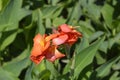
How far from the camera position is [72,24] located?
2.19 m

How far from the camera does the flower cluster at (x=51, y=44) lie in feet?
4.46

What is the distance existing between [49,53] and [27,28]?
2.99 feet

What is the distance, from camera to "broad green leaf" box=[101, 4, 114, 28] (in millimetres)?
2460

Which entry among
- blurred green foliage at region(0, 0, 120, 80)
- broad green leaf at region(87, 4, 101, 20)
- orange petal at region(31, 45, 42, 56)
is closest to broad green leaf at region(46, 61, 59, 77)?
blurred green foliage at region(0, 0, 120, 80)

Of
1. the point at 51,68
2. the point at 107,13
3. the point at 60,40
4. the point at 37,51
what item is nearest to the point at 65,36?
the point at 60,40

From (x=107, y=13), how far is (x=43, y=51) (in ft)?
3.88

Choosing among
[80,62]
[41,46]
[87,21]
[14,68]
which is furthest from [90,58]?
[87,21]

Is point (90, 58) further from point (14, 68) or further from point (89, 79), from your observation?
point (14, 68)

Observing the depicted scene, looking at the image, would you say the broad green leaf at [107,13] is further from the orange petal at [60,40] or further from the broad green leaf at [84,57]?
the orange petal at [60,40]

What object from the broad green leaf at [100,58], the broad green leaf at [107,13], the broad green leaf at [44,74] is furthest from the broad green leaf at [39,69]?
the broad green leaf at [107,13]

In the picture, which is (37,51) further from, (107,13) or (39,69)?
(107,13)

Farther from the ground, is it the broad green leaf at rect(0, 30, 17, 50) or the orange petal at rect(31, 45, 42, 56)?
the orange petal at rect(31, 45, 42, 56)

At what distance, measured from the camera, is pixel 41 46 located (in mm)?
1382

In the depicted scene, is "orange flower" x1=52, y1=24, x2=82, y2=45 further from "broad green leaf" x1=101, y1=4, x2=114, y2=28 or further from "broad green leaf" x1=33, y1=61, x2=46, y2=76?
"broad green leaf" x1=101, y1=4, x2=114, y2=28
